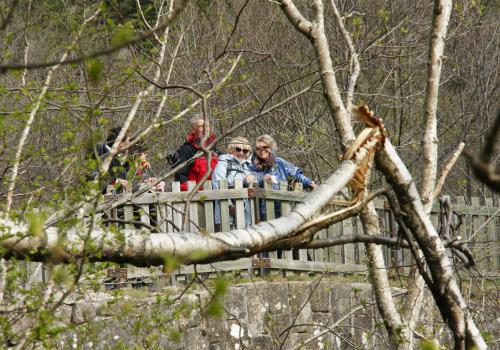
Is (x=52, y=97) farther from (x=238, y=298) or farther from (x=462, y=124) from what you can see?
(x=462, y=124)

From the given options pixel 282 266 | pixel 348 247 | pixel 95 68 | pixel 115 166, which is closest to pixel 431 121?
pixel 115 166

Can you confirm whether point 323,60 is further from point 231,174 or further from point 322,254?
point 322,254

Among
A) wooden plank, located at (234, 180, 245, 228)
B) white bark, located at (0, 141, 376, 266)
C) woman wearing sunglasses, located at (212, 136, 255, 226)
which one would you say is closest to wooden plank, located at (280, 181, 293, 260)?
woman wearing sunglasses, located at (212, 136, 255, 226)

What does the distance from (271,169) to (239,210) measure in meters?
0.57

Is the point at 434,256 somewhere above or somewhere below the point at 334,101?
below

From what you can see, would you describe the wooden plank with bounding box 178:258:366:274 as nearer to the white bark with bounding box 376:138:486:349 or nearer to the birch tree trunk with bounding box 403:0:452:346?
the birch tree trunk with bounding box 403:0:452:346

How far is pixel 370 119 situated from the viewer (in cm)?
420

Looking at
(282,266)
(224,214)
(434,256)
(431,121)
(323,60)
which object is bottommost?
(434,256)

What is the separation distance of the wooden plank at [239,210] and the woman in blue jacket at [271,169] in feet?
0.63

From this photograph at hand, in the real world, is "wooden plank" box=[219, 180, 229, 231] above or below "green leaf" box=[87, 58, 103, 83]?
above

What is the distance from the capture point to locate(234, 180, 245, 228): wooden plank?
32.9ft

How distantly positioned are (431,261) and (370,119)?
0.62 meters

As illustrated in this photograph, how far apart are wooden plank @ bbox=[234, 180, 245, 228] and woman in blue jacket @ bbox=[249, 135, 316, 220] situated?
19 centimetres

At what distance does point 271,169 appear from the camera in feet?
33.8
